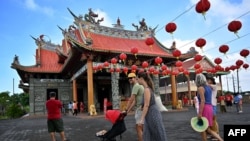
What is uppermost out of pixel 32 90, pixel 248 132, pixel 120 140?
pixel 32 90

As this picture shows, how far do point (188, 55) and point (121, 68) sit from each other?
20.6ft

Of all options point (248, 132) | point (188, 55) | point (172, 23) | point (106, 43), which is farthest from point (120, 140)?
point (188, 55)

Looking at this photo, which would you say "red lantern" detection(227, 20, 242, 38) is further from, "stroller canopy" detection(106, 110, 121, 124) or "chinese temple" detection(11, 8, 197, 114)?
"chinese temple" detection(11, 8, 197, 114)

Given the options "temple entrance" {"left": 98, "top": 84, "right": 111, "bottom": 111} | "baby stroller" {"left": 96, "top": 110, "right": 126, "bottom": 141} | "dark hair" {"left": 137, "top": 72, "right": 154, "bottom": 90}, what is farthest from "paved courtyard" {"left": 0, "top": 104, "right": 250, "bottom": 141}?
"temple entrance" {"left": 98, "top": 84, "right": 111, "bottom": 111}

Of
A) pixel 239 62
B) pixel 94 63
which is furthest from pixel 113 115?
pixel 94 63

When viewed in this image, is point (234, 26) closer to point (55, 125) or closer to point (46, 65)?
point (55, 125)

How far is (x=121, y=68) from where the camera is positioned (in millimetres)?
18828

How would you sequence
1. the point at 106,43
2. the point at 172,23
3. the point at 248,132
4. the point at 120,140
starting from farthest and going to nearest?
1. the point at 106,43
2. the point at 172,23
3. the point at 120,140
4. the point at 248,132

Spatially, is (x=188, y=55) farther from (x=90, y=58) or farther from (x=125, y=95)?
(x=90, y=58)

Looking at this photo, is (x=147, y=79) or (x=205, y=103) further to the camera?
(x=205, y=103)

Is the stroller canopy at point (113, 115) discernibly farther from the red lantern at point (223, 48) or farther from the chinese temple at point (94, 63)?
the chinese temple at point (94, 63)

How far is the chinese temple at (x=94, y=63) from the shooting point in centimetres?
1798

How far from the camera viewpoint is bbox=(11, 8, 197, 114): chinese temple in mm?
17984

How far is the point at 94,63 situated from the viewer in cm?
1802
